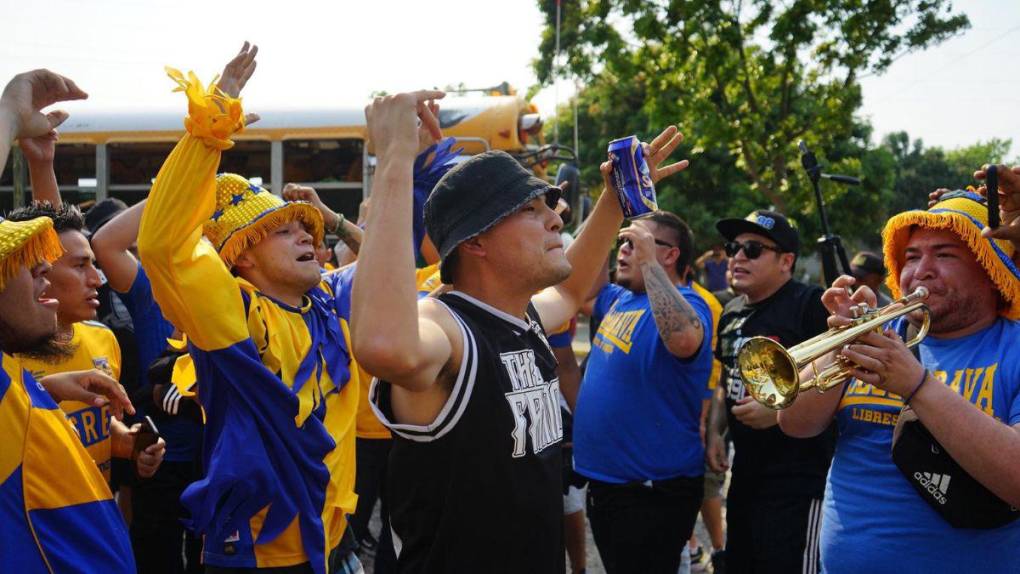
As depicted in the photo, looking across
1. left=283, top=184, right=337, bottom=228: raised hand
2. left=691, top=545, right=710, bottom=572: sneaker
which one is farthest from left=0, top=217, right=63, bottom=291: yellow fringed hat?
left=691, top=545, right=710, bottom=572: sneaker

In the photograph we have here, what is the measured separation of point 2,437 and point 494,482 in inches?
53.0

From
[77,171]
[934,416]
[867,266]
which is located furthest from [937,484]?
[77,171]

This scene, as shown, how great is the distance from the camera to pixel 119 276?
4.18m

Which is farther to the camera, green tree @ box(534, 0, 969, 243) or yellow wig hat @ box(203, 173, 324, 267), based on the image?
Answer: green tree @ box(534, 0, 969, 243)

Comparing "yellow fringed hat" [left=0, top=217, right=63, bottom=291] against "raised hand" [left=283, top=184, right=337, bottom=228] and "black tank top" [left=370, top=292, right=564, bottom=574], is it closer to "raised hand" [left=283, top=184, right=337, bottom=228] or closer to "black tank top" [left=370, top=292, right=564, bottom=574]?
"black tank top" [left=370, top=292, right=564, bottom=574]

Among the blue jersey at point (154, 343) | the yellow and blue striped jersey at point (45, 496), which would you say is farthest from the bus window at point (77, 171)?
Answer: the yellow and blue striped jersey at point (45, 496)

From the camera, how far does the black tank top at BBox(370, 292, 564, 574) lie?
2252 mm

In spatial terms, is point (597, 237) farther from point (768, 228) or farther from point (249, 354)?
point (768, 228)

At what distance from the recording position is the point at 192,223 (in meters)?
2.82

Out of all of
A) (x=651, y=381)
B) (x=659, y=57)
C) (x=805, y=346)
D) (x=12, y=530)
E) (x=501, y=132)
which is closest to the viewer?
(x=12, y=530)

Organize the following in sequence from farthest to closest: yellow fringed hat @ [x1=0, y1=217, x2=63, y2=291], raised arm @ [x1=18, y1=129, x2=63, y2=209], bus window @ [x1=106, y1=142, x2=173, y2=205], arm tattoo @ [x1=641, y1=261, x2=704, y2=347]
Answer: bus window @ [x1=106, y1=142, x2=173, y2=205], arm tattoo @ [x1=641, y1=261, x2=704, y2=347], raised arm @ [x1=18, y1=129, x2=63, y2=209], yellow fringed hat @ [x1=0, y1=217, x2=63, y2=291]

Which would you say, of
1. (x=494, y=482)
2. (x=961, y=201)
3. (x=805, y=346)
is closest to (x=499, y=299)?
(x=494, y=482)

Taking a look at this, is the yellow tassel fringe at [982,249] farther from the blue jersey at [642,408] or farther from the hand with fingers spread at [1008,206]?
the blue jersey at [642,408]

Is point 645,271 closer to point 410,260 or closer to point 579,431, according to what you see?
point 579,431
